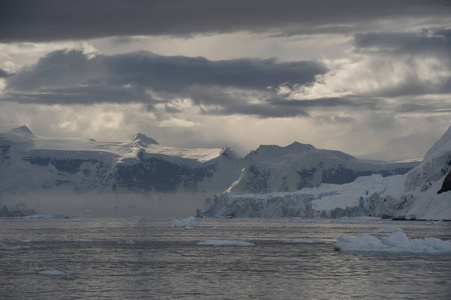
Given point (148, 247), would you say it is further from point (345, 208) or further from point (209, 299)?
point (345, 208)

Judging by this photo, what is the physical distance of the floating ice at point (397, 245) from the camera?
53062 millimetres

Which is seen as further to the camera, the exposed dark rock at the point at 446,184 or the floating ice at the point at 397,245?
the exposed dark rock at the point at 446,184

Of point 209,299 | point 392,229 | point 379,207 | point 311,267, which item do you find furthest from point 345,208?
point 209,299

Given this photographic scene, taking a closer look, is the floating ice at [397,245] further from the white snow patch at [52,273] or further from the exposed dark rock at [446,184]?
the exposed dark rock at [446,184]

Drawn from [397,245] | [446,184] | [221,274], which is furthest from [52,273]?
A: [446,184]

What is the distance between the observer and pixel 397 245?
55.2 metres

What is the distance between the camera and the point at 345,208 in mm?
198500

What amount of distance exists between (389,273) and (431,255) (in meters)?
13.8

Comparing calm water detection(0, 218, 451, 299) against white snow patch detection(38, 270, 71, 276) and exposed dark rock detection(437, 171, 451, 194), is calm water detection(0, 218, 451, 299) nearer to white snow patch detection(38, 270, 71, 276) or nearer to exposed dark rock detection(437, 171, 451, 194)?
white snow patch detection(38, 270, 71, 276)

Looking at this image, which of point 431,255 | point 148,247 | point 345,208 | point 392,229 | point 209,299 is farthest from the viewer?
Answer: point 345,208

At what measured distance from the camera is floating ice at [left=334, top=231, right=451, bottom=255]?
5306 cm

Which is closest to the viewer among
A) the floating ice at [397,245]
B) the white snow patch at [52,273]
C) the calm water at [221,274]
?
the calm water at [221,274]

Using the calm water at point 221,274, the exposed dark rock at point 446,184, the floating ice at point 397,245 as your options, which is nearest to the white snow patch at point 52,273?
the calm water at point 221,274

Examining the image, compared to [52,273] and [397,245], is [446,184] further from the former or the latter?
[52,273]
